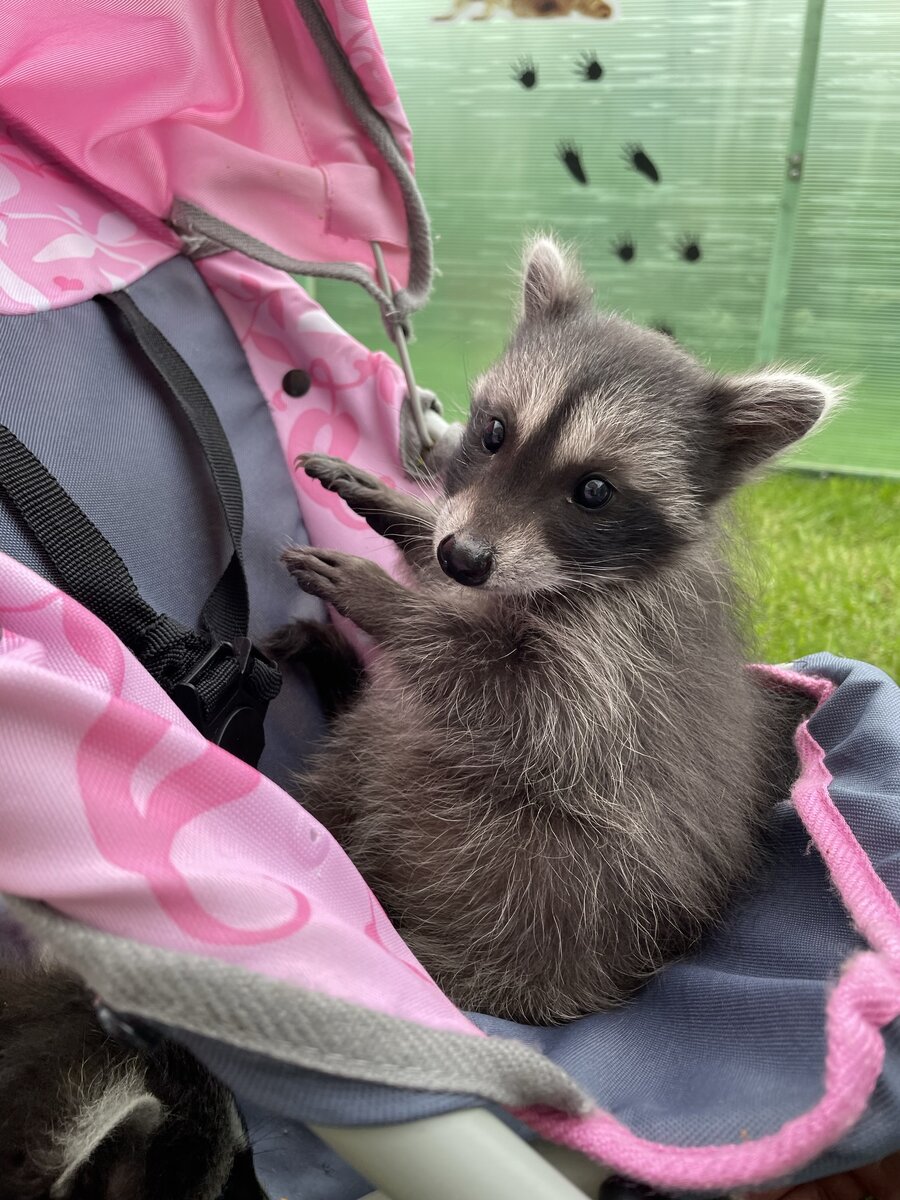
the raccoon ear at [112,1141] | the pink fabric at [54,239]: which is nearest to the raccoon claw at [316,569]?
the pink fabric at [54,239]

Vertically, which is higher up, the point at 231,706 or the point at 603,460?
the point at 603,460

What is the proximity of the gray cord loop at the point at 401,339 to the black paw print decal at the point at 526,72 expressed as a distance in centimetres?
200

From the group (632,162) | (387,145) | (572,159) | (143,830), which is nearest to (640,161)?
(632,162)

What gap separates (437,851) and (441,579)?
411 millimetres

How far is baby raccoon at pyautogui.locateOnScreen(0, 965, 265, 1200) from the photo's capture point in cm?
76

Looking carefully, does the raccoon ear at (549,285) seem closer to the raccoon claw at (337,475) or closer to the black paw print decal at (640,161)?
the raccoon claw at (337,475)

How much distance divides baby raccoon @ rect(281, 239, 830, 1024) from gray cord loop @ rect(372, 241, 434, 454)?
0.28m

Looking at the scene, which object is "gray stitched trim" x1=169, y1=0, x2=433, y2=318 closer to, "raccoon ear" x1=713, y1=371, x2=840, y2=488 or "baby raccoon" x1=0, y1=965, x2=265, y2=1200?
"raccoon ear" x1=713, y1=371, x2=840, y2=488

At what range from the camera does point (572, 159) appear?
3186 millimetres

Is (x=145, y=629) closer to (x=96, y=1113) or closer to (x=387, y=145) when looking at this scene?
(x=96, y=1113)

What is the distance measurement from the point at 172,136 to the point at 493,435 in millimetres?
716

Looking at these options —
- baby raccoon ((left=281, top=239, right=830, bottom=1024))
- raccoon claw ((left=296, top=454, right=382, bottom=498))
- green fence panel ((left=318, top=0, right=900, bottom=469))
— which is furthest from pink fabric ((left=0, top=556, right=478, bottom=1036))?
green fence panel ((left=318, top=0, right=900, bottom=469))

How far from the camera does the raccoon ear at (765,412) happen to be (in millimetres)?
1165

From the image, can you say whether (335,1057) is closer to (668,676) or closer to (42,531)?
(42,531)
